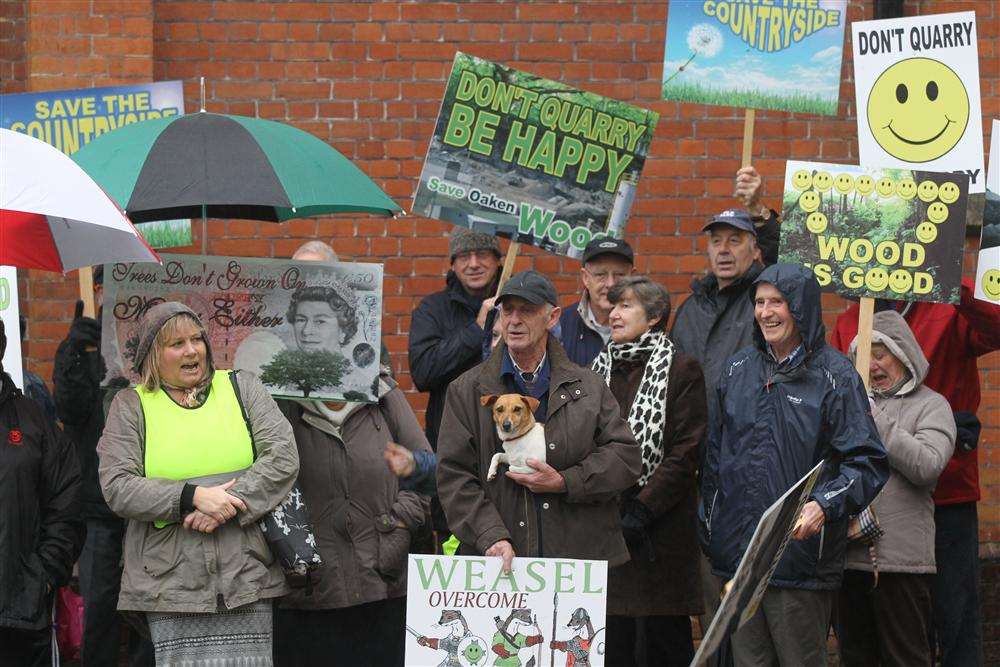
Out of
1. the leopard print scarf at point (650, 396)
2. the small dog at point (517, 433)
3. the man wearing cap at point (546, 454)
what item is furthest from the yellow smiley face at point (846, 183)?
the small dog at point (517, 433)

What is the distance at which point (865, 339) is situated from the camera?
6.14 meters

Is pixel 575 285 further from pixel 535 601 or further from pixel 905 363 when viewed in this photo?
pixel 535 601

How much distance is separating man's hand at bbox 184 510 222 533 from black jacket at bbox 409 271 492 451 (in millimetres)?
1609

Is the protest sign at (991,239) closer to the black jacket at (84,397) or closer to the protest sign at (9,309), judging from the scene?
the black jacket at (84,397)

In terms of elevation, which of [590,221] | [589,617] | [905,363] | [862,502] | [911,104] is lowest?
[589,617]

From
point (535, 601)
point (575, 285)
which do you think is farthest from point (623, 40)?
point (535, 601)

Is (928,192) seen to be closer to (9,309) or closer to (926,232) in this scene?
(926,232)

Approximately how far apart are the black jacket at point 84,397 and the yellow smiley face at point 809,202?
3.04 m

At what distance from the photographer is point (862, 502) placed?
5.41 metres

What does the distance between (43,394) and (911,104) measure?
4.19m

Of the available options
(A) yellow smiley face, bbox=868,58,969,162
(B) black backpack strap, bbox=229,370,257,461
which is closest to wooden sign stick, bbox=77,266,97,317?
(B) black backpack strap, bbox=229,370,257,461

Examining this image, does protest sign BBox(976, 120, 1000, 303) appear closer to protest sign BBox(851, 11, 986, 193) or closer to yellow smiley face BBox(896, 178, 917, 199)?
protest sign BBox(851, 11, 986, 193)

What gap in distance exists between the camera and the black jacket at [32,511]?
559 cm

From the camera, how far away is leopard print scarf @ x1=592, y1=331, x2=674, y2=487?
20.8 ft
